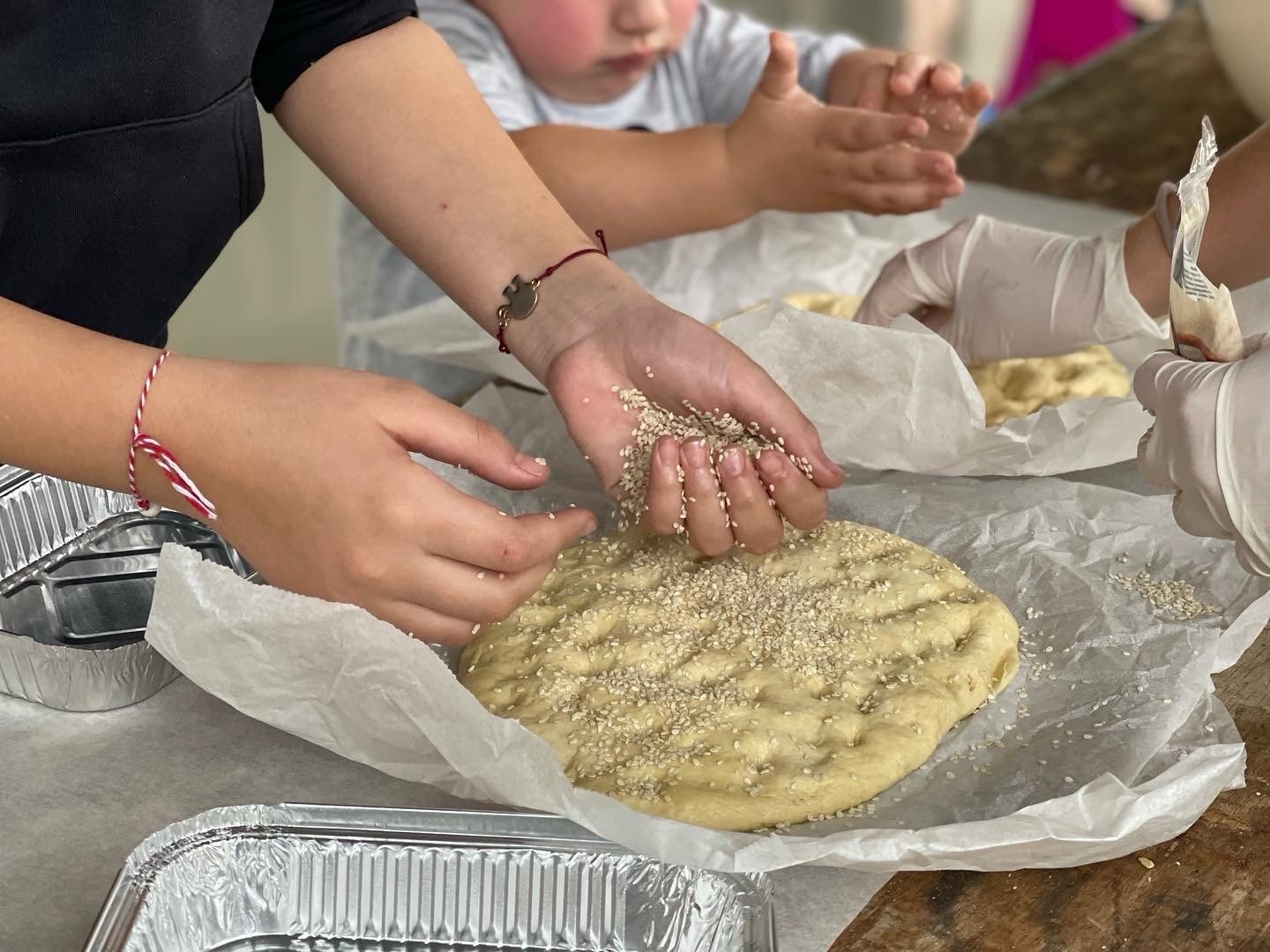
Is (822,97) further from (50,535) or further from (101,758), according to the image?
(101,758)

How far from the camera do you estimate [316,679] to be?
0.96 m

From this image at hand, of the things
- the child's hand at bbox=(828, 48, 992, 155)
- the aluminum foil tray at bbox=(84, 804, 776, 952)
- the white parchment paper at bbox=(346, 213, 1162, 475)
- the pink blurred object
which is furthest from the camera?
the pink blurred object

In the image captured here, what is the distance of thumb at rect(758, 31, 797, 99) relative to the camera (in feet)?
5.08

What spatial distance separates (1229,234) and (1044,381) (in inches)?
11.1

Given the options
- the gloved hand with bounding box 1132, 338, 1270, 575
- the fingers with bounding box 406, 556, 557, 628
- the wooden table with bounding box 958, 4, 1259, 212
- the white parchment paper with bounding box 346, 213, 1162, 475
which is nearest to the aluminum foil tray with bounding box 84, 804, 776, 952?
the fingers with bounding box 406, 556, 557, 628

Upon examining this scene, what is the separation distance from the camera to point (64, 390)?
85cm

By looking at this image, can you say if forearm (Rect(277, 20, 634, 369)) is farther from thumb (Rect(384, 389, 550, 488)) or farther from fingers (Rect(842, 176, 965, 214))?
fingers (Rect(842, 176, 965, 214))

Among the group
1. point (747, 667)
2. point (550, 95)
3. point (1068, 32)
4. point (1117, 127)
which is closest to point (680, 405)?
point (747, 667)

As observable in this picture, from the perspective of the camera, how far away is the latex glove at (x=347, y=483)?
2.81 feet

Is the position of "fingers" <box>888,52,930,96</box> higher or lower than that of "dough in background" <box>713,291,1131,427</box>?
higher

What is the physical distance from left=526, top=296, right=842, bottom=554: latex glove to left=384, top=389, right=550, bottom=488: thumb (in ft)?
0.65

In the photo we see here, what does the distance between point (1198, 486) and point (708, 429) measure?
0.41m

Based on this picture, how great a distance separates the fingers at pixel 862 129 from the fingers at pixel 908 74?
0.09 m

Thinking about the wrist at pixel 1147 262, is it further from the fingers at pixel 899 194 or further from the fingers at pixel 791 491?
the fingers at pixel 791 491
